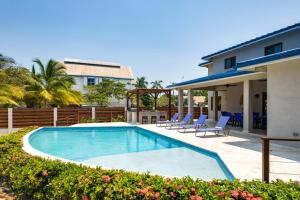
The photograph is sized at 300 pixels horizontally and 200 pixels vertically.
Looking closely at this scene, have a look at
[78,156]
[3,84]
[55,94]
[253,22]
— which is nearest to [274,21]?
[253,22]

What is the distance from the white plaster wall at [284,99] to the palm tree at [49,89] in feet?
65.0

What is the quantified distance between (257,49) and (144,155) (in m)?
13.2

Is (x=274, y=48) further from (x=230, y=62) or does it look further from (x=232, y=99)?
(x=232, y=99)

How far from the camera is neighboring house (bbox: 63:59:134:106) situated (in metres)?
40.2

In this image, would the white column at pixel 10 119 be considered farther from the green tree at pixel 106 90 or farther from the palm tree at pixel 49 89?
the green tree at pixel 106 90

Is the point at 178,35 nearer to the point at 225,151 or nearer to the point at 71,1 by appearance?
the point at 71,1

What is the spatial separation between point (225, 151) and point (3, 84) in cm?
1870

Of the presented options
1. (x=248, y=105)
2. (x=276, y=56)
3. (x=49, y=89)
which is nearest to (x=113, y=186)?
(x=276, y=56)

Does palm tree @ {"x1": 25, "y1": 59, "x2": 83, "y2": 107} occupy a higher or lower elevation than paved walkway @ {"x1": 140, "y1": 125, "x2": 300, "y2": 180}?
higher

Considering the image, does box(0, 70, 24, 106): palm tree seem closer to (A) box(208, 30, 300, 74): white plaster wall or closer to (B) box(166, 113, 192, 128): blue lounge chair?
(B) box(166, 113, 192, 128): blue lounge chair

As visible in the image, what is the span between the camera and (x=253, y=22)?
59.7 ft

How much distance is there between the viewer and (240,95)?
73.5ft

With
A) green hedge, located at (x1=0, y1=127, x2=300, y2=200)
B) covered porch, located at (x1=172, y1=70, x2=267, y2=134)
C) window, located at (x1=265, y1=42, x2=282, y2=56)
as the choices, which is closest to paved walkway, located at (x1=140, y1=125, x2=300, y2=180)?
green hedge, located at (x1=0, y1=127, x2=300, y2=200)

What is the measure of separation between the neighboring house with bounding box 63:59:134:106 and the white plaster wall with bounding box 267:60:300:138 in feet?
103
